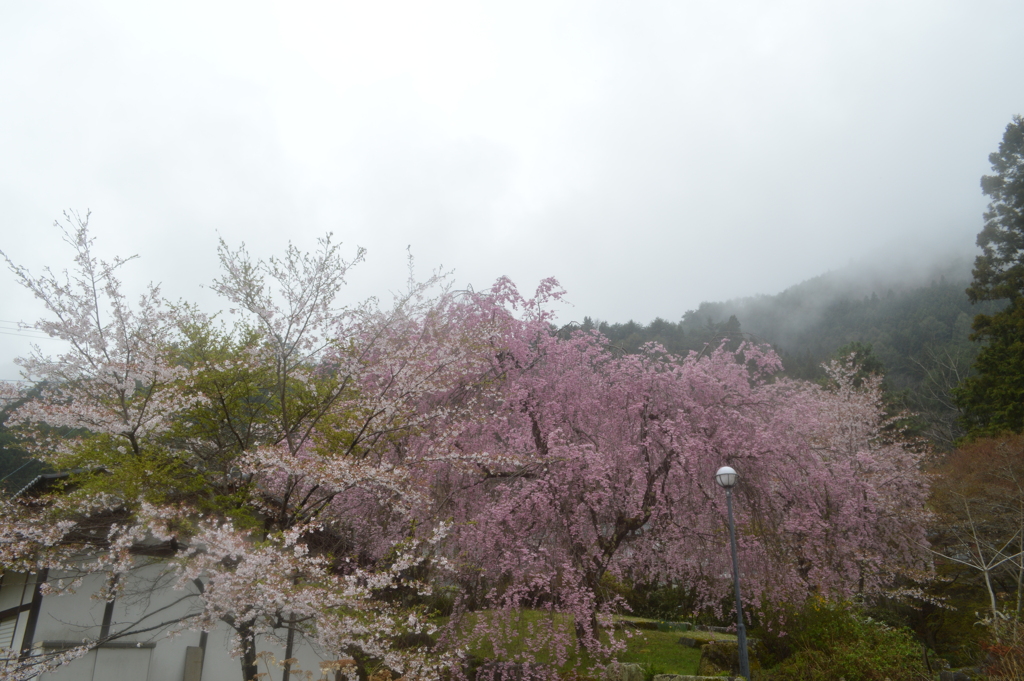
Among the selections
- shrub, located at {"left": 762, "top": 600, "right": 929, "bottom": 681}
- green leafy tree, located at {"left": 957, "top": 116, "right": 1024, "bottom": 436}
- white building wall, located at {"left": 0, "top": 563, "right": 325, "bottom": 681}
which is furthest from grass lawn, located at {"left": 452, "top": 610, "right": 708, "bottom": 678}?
green leafy tree, located at {"left": 957, "top": 116, "right": 1024, "bottom": 436}

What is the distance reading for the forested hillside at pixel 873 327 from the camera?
2889cm

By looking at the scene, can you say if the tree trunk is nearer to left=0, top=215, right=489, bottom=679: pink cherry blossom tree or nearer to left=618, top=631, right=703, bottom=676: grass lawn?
left=0, top=215, right=489, bottom=679: pink cherry blossom tree

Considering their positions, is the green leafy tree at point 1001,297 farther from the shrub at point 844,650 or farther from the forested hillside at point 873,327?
the shrub at point 844,650

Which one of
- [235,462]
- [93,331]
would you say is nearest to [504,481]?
[235,462]

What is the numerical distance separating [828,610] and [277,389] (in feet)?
32.4

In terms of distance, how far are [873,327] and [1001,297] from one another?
1531 inches

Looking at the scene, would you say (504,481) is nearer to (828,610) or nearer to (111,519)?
(111,519)

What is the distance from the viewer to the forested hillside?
28886 mm

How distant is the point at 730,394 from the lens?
950 centimetres

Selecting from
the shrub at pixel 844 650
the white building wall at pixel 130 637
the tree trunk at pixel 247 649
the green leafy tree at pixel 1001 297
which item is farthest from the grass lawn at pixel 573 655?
the green leafy tree at pixel 1001 297

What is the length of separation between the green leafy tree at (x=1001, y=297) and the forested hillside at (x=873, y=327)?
6.15 ft

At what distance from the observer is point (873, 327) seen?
54.5m

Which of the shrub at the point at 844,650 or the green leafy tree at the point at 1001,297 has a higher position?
the green leafy tree at the point at 1001,297

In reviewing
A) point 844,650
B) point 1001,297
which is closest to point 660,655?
point 844,650
